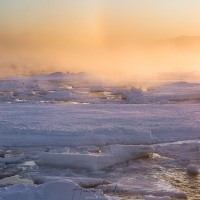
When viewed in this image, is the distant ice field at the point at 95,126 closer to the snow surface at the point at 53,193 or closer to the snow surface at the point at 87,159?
the snow surface at the point at 87,159

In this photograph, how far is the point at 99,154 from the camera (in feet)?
28.7

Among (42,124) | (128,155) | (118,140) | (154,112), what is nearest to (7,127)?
(42,124)

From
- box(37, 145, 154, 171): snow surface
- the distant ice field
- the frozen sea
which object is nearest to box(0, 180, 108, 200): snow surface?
the frozen sea

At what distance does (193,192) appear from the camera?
673cm

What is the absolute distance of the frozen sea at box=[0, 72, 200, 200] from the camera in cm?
662

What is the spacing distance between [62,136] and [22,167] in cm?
307

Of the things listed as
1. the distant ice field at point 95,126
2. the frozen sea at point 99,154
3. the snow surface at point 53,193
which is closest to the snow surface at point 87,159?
the frozen sea at point 99,154

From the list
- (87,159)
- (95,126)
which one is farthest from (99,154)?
(95,126)

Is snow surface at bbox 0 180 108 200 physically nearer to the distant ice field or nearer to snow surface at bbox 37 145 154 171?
snow surface at bbox 37 145 154 171

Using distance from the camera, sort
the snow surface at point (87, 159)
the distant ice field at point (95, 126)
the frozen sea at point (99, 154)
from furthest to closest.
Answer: the distant ice field at point (95, 126) < the snow surface at point (87, 159) < the frozen sea at point (99, 154)

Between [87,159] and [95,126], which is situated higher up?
[95,126]

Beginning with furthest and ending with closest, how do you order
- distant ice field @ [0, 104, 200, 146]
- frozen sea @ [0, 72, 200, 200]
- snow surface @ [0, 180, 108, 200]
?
1. distant ice field @ [0, 104, 200, 146]
2. frozen sea @ [0, 72, 200, 200]
3. snow surface @ [0, 180, 108, 200]

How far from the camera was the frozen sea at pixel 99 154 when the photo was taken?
662 cm

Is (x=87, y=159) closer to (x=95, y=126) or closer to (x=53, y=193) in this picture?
(x=53, y=193)
